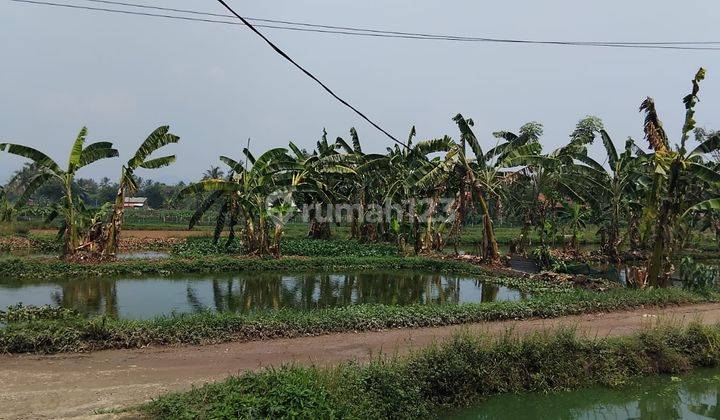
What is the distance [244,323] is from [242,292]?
552 centimetres

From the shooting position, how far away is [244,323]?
9156 mm

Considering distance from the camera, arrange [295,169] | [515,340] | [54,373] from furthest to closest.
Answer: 1. [295,169]
2. [515,340]
3. [54,373]

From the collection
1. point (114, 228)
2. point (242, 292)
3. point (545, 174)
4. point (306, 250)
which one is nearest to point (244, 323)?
point (242, 292)

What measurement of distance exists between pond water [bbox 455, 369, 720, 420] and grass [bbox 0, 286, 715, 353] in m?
3.25

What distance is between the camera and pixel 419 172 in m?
20.2

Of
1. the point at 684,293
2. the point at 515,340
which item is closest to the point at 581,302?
the point at 684,293

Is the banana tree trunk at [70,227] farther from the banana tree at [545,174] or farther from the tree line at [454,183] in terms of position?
the banana tree at [545,174]

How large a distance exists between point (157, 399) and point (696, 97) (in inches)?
577

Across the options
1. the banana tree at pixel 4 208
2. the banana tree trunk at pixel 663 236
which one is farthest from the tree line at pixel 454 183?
the banana tree at pixel 4 208

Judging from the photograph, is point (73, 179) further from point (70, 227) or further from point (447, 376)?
point (447, 376)

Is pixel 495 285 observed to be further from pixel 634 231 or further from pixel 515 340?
pixel 634 231

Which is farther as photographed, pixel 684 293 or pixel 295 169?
pixel 295 169

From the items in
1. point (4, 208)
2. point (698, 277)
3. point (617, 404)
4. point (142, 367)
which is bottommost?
point (617, 404)

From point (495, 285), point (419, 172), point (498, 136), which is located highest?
point (498, 136)
